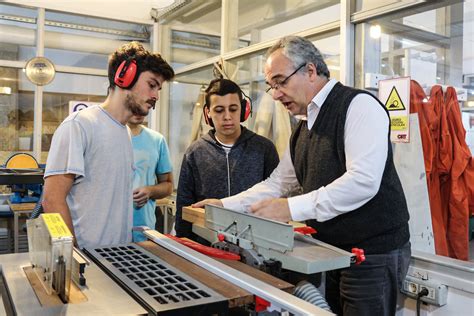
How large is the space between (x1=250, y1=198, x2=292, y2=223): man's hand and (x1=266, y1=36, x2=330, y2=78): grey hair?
0.46 metres

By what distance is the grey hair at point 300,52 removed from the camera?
1357 mm

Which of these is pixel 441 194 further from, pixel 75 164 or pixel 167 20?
pixel 167 20

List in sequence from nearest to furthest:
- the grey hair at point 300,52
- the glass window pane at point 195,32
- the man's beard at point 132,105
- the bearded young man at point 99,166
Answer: the bearded young man at point 99,166, the grey hair at point 300,52, the man's beard at point 132,105, the glass window pane at point 195,32

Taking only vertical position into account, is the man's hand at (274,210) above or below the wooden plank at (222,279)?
above

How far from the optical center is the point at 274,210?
117 centimetres

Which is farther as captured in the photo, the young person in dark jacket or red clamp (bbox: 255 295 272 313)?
the young person in dark jacket

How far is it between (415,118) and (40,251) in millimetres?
1533

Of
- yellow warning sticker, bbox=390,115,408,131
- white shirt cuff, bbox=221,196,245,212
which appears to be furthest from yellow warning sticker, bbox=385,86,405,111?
white shirt cuff, bbox=221,196,245,212

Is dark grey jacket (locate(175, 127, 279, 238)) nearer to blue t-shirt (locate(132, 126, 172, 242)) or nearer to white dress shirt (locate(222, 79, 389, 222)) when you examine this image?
blue t-shirt (locate(132, 126, 172, 242))

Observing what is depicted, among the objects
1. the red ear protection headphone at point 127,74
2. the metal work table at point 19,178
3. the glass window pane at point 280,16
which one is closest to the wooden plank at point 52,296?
the red ear protection headphone at point 127,74

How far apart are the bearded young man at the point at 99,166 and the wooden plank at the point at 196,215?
189 mm

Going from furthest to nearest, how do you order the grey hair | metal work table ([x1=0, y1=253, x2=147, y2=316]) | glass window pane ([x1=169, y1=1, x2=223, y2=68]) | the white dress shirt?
1. glass window pane ([x1=169, y1=1, x2=223, y2=68])
2. the grey hair
3. the white dress shirt
4. metal work table ([x1=0, y1=253, x2=147, y2=316])

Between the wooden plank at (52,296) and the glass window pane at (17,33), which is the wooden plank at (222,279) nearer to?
the wooden plank at (52,296)

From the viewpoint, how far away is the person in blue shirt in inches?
77.0
